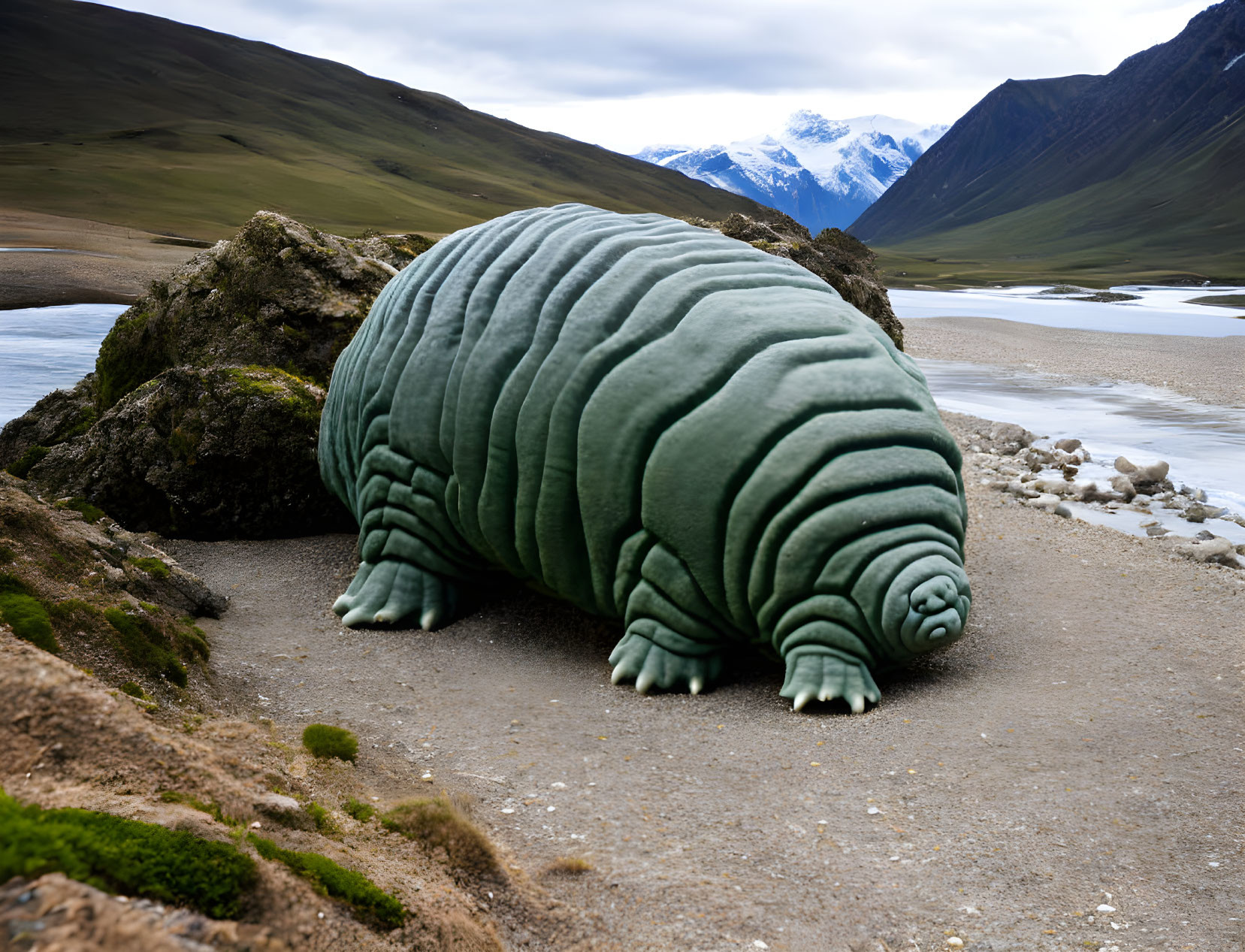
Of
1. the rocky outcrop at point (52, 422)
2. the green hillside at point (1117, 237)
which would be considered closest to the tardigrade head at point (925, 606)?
the rocky outcrop at point (52, 422)

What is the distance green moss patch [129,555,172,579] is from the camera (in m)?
6.27

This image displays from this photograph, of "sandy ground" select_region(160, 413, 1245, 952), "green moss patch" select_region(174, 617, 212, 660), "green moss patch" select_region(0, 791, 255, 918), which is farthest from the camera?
"green moss patch" select_region(174, 617, 212, 660)

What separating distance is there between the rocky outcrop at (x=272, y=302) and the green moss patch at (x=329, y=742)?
19.8 ft

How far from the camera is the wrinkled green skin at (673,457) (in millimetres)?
4965

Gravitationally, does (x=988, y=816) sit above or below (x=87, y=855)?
below

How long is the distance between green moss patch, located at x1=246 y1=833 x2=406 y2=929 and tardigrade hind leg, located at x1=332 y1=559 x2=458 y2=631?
4112 millimetres

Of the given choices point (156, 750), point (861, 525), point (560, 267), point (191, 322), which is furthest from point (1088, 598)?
point (191, 322)

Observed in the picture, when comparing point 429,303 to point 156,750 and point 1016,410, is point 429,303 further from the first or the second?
point 1016,410

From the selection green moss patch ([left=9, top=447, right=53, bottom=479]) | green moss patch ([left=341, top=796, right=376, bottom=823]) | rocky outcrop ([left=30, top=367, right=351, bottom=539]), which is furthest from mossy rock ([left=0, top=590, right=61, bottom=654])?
green moss patch ([left=9, top=447, right=53, bottom=479])

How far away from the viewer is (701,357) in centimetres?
533

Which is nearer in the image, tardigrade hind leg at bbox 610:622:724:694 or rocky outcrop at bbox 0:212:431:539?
tardigrade hind leg at bbox 610:622:724:694

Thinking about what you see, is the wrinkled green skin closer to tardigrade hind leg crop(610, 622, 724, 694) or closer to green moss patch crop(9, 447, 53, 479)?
tardigrade hind leg crop(610, 622, 724, 694)

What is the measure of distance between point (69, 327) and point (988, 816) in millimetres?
18109

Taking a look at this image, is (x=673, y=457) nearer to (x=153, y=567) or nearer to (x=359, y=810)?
(x=359, y=810)
